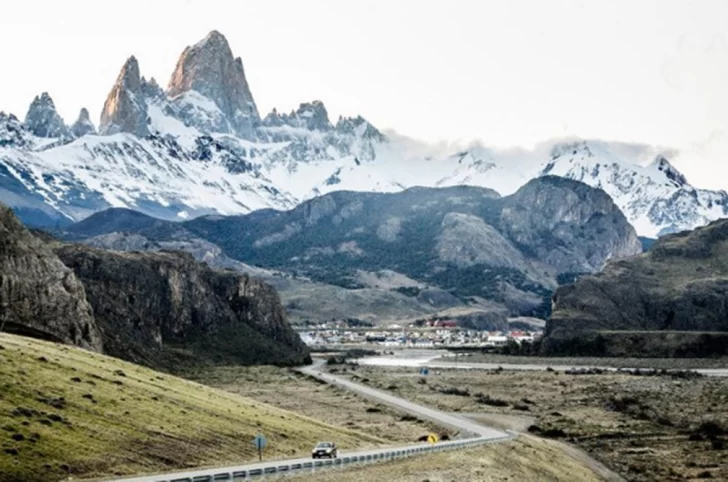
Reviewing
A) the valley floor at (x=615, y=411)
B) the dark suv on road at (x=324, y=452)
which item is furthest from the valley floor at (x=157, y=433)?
the dark suv on road at (x=324, y=452)

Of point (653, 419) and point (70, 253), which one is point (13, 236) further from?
point (653, 419)

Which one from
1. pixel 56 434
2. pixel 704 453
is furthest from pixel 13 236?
pixel 704 453

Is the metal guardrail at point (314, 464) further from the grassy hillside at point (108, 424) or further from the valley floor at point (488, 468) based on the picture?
the grassy hillside at point (108, 424)

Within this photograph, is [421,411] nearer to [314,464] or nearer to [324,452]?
[324,452]

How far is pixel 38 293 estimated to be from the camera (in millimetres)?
122812

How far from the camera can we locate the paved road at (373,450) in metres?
52.7

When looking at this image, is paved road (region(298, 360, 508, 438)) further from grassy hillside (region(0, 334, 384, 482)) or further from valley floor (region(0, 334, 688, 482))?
grassy hillside (region(0, 334, 384, 482))

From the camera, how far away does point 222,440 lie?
68688 mm

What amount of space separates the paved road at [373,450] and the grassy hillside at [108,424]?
2.81 metres

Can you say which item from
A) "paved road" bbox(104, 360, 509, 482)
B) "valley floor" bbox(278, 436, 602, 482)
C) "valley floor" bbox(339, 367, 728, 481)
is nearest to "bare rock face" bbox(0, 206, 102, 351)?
"paved road" bbox(104, 360, 509, 482)

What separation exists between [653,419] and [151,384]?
6397 cm

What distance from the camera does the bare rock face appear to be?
116 m

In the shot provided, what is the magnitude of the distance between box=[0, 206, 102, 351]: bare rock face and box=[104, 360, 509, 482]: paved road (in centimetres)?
4108

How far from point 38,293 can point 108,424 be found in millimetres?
66040
